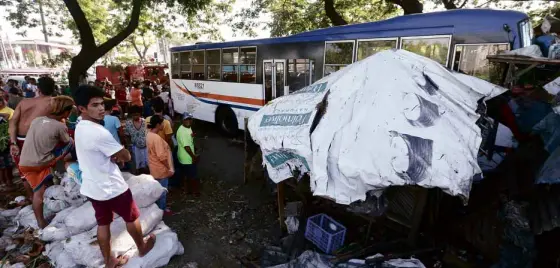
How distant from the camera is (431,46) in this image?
5199 millimetres

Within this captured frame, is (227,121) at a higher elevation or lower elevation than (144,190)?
lower

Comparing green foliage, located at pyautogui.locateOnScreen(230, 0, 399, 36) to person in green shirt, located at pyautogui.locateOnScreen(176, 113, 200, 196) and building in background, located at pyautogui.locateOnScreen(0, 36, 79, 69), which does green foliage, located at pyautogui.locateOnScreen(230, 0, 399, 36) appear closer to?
person in green shirt, located at pyautogui.locateOnScreen(176, 113, 200, 196)

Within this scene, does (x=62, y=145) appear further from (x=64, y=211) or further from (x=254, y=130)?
(x=254, y=130)

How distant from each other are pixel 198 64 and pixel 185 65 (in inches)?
35.2

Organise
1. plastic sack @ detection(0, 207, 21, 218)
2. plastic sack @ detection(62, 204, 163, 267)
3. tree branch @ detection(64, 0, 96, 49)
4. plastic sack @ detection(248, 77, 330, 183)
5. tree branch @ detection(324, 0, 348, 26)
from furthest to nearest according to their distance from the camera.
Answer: tree branch @ detection(324, 0, 348, 26) < tree branch @ detection(64, 0, 96, 49) < plastic sack @ detection(0, 207, 21, 218) < plastic sack @ detection(62, 204, 163, 267) < plastic sack @ detection(248, 77, 330, 183)

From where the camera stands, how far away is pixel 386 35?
5645 mm

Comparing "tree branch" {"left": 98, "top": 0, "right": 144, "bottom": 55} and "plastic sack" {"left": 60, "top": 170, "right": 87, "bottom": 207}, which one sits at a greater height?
"tree branch" {"left": 98, "top": 0, "right": 144, "bottom": 55}

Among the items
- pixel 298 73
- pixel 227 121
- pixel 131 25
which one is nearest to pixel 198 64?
pixel 227 121

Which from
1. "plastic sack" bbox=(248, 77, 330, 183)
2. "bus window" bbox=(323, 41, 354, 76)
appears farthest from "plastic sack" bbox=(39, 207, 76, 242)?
"bus window" bbox=(323, 41, 354, 76)

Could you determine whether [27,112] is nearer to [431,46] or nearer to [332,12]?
[431,46]

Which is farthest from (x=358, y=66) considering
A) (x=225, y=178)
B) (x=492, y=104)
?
(x=225, y=178)

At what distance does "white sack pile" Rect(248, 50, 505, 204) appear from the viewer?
229 centimetres

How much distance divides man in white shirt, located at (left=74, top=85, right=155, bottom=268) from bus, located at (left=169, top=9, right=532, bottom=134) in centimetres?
481

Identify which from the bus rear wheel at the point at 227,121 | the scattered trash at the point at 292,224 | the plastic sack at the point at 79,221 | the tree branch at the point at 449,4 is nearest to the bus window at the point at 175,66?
the bus rear wheel at the point at 227,121
